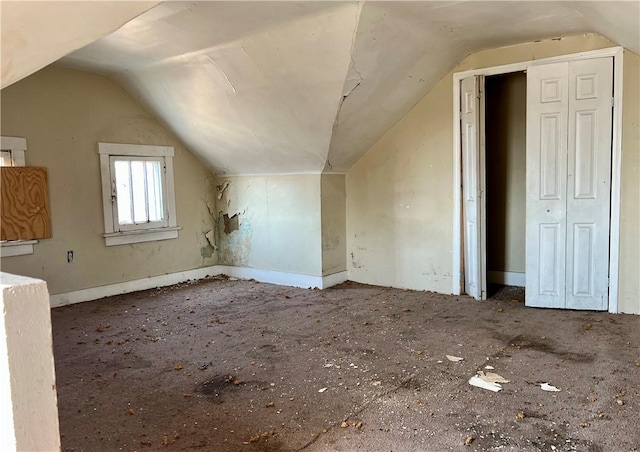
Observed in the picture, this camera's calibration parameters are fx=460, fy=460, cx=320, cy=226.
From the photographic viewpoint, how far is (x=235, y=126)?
5.05m

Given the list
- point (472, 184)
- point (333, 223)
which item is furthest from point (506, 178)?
point (333, 223)

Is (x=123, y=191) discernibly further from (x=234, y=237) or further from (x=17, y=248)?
(x=234, y=237)

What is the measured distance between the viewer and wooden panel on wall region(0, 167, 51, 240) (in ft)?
14.0

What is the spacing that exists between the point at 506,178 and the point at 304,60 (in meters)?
2.81

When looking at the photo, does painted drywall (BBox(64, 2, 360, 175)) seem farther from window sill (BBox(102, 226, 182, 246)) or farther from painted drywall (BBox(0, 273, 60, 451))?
painted drywall (BBox(0, 273, 60, 451))

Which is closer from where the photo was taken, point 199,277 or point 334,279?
point 334,279

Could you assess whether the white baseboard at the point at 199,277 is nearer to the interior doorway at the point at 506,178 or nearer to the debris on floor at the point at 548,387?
the interior doorway at the point at 506,178

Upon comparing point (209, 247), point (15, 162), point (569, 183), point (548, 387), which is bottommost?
point (548, 387)

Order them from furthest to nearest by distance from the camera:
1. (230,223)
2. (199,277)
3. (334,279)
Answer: (230,223) → (199,277) → (334,279)

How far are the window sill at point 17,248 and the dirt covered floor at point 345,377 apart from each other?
69 cm

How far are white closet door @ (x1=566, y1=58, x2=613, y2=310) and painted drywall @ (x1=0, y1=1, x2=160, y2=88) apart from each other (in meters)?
3.64

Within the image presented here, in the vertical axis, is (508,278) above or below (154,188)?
below

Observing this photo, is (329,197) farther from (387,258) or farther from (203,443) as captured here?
(203,443)

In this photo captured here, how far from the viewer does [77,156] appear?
15.8 ft
